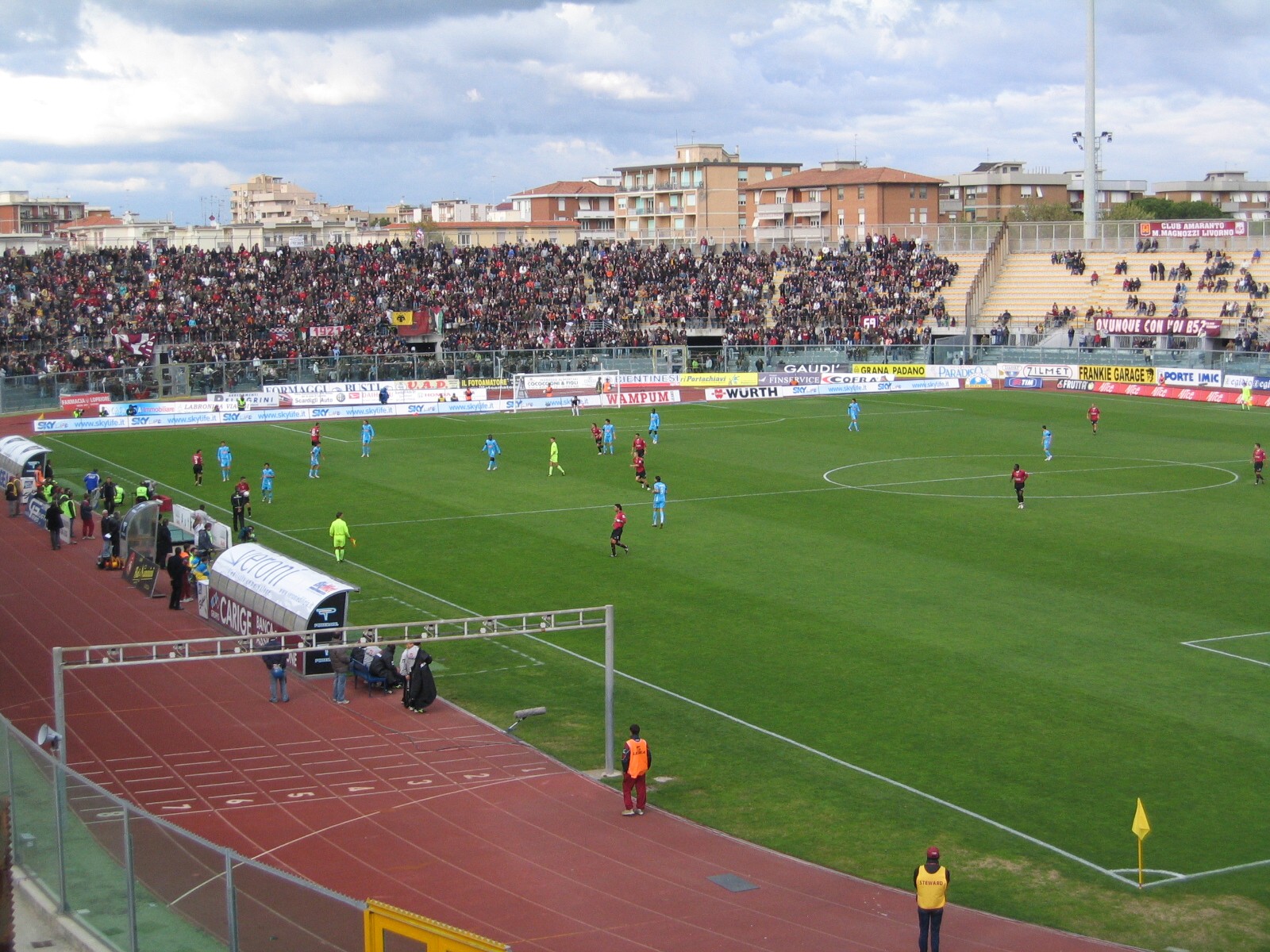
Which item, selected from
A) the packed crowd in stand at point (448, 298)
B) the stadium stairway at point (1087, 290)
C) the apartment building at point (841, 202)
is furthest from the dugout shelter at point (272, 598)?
the apartment building at point (841, 202)

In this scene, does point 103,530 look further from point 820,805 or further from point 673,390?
point 673,390

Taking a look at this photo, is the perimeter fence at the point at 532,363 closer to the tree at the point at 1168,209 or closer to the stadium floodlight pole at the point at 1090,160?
the stadium floodlight pole at the point at 1090,160

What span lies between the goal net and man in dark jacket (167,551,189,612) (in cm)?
4389

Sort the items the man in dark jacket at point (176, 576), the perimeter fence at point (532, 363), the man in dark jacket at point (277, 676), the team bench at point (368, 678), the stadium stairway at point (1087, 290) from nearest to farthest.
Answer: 1. the man in dark jacket at point (277, 676)
2. the team bench at point (368, 678)
3. the man in dark jacket at point (176, 576)
4. the perimeter fence at point (532, 363)
5. the stadium stairway at point (1087, 290)

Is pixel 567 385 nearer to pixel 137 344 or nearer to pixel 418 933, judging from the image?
pixel 137 344

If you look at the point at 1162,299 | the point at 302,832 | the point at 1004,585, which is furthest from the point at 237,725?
the point at 1162,299

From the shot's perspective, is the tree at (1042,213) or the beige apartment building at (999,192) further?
the beige apartment building at (999,192)

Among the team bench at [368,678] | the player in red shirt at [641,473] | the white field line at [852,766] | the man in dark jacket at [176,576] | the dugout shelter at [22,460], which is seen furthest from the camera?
the player in red shirt at [641,473]

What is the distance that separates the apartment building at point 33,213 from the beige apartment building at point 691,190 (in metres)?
69.7

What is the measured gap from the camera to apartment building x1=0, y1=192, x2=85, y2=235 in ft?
574

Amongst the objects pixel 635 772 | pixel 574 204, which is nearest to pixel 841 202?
pixel 574 204

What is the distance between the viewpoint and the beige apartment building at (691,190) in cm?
16625

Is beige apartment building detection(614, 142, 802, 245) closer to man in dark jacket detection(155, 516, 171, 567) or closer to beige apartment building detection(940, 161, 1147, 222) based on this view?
beige apartment building detection(940, 161, 1147, 222)

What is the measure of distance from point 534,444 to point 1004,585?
3028 centimetres
